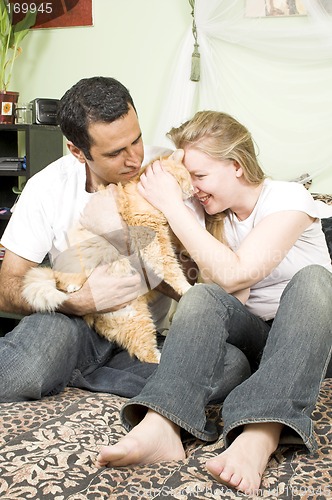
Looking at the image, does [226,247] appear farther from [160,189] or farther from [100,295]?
[100,295]

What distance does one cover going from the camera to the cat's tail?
5.56 ft

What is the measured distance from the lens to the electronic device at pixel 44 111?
3.41 metres

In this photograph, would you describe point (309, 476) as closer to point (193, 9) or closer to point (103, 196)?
point (103, 196)

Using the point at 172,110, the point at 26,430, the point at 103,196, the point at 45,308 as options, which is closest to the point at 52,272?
the point at 45,308

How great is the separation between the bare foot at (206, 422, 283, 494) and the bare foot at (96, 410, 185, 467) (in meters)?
0.13

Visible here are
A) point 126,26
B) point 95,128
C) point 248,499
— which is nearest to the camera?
point 248,499

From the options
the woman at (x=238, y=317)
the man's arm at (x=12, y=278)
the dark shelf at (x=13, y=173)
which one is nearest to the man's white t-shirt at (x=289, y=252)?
the woman at (x=238, y=317)

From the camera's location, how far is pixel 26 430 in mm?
1383

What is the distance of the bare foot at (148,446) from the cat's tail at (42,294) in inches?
19.5

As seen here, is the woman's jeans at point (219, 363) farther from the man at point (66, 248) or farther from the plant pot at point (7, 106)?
the plant pot at point (7, 106)

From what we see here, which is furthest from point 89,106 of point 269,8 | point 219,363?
point 269,8

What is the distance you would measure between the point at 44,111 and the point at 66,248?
184 cm

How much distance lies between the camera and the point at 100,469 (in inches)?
46.8

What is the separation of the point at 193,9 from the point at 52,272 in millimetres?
1860
